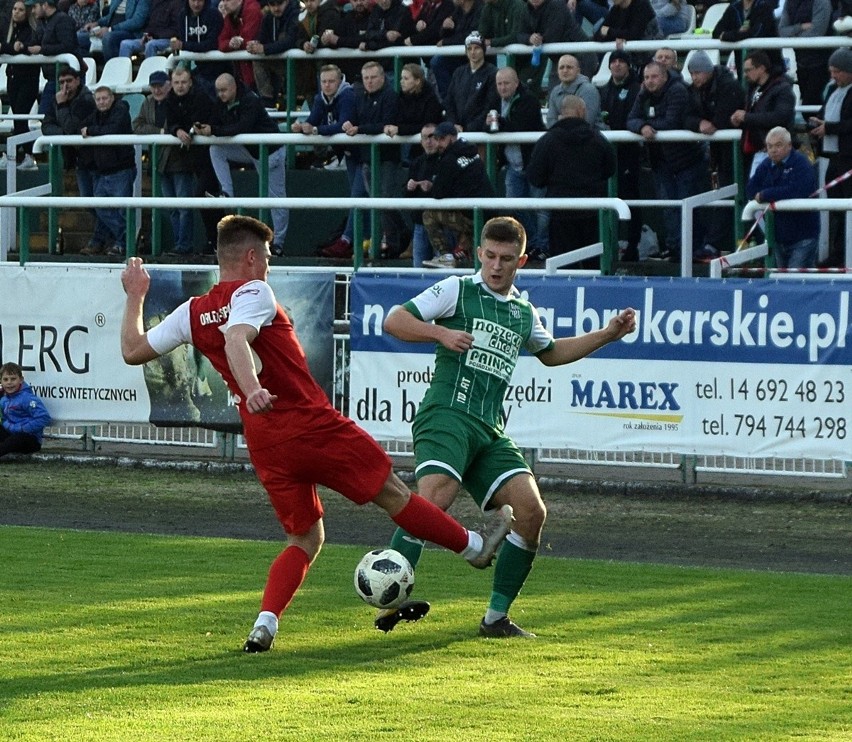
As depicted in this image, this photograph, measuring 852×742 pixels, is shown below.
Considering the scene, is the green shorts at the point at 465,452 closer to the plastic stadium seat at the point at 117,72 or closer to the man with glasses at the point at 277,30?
the man with glasses at the point at 277,30

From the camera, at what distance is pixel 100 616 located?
8695mm

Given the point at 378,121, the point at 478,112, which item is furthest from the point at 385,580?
the point at 378,121

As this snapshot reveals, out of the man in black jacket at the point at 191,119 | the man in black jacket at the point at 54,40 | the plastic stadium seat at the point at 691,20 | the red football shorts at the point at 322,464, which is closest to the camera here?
the red football shorts at the point at 322,464

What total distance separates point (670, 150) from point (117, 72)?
8.83 m

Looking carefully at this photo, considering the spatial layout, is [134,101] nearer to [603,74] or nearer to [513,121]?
[603,74]

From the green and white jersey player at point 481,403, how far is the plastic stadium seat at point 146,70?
13656 mm

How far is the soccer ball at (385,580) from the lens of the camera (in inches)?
305

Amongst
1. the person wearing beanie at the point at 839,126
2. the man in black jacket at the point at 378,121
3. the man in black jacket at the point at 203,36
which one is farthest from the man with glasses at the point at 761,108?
the man in black jacket at the point at 203,36

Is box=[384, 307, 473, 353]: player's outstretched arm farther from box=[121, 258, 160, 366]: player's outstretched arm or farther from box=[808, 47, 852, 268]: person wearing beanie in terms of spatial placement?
box=[808, 47, 852, 268]: person wearing beanie

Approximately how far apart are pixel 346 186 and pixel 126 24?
5.61 metres

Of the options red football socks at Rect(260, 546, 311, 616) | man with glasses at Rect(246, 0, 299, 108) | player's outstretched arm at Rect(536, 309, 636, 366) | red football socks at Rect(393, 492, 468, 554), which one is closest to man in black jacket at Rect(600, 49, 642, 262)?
man with glasses at Rect(246, 0, 299, 108)

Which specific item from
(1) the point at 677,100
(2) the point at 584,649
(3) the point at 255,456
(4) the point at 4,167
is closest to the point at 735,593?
(2) the point at 584,649

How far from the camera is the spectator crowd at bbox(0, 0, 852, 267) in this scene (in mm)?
15805

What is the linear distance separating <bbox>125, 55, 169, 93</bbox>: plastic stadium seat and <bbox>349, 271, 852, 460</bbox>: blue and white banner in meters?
7.60
